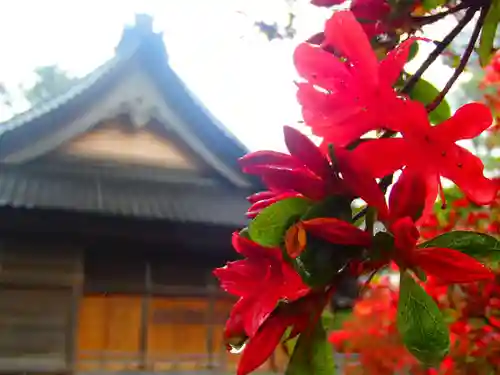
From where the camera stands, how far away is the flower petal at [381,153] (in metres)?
0.23

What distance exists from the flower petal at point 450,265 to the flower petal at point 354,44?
0.19 ft

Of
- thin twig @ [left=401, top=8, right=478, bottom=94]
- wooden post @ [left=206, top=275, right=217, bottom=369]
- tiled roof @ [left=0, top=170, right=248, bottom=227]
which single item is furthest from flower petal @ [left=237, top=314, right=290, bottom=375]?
wooden post @ [left=206, top=275, right=217, bottom=369]

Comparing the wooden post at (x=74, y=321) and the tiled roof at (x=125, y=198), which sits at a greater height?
the tiled roof at (x=125, y=198)

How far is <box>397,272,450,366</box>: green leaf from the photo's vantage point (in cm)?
22

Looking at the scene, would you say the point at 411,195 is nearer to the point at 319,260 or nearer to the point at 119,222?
the point at 319,260

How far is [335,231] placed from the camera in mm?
225

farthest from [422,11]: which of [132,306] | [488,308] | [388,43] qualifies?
[132,306]

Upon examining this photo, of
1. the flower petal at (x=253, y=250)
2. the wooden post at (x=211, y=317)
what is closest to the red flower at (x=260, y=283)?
the flower petal at (x=253, y=250)

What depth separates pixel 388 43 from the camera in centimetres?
32

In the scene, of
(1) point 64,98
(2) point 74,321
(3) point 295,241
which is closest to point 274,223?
(3) point 295,241

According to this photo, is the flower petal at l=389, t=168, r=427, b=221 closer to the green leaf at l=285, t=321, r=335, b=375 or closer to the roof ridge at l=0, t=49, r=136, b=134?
the green leaf at l=285, t=321, r=335, b=375

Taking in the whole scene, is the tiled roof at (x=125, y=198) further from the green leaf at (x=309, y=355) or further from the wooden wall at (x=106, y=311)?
the green leaf at (x=309, y=355)

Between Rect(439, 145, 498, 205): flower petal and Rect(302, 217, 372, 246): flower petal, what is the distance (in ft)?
0.12

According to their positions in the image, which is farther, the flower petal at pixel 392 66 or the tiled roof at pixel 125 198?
the tiled roof at pixel 125 198
